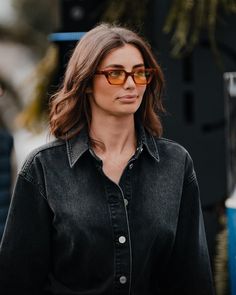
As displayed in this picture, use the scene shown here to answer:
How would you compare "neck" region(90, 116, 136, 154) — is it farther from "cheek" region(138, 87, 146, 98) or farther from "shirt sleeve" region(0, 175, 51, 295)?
"shirt sleeve" region(0, 175, 51, 295)

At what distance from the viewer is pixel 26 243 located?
7.29 ft

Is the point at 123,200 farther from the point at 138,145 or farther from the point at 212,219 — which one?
the point at 212,219

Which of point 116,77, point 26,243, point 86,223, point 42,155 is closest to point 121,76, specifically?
point 116,77

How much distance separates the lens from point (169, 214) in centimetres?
225

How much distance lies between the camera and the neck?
2293 mm

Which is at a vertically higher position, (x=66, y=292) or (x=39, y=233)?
(x=39, y=233)

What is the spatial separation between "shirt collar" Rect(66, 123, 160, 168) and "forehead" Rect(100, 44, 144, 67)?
0.81 feet

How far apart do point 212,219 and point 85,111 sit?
6.95 feet

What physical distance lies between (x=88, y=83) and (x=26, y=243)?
545mm

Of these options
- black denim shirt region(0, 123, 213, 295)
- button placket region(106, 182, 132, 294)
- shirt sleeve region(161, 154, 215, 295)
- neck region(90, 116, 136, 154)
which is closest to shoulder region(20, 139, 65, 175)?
black denim shirt region(0, 123, 213, 295)

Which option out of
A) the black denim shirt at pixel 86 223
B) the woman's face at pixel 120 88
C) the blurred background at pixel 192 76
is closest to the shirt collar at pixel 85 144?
the black denim shirt at pixel 86 223

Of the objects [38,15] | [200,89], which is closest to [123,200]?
[200,89]

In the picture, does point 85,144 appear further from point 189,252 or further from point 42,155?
point 189,252

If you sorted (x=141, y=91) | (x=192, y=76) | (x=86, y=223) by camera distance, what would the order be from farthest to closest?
1. (x=192, y=76)
2. (x=141, y=91)
3. (x=86, y=223)
